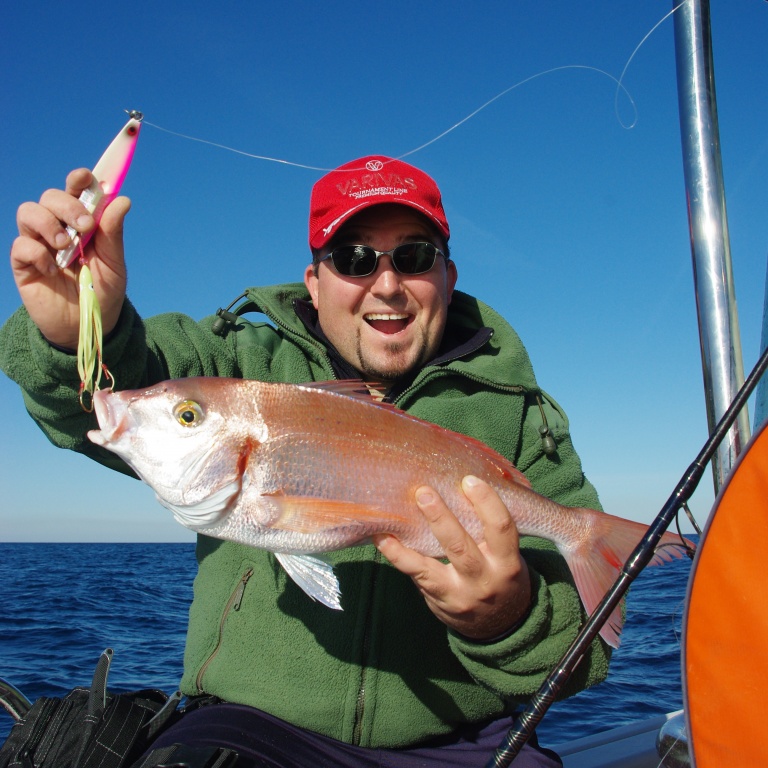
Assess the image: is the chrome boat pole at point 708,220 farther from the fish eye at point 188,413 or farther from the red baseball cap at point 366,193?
the fish eye at point 188,413

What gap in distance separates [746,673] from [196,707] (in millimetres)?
2073

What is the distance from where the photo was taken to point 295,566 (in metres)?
2.21

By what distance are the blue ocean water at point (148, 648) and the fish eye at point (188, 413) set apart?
1903 millimetres

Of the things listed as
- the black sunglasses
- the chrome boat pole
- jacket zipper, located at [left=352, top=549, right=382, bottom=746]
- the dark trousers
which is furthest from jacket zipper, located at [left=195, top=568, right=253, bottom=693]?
the chrome boat pole

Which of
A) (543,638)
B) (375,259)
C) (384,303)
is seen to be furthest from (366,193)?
(543,638)

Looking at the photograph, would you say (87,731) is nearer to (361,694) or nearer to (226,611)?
(226,611)

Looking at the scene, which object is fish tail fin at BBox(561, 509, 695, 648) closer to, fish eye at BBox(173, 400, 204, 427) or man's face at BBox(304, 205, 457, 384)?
man's face at BBox(304, 205, 457, 384)

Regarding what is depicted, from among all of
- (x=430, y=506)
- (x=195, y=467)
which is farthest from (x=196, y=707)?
(x=430, y=506)

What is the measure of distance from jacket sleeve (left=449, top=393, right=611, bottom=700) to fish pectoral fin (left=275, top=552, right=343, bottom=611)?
58 cm

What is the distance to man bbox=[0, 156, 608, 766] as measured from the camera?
218 cm

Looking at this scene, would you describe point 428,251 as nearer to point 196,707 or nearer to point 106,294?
point 106,294

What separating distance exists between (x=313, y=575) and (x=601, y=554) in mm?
1063

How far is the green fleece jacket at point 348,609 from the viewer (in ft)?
7.88

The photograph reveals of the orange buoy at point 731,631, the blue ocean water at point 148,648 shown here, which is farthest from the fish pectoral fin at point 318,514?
the blue ocean water at point 148,648
